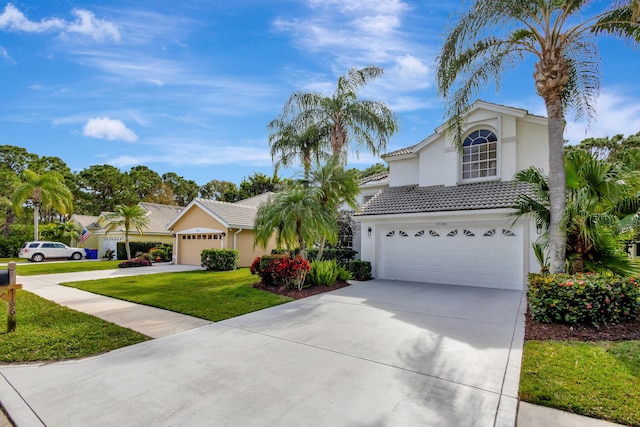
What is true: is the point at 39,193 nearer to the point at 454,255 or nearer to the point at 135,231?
the point at 135,231

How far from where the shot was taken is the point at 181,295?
380 inches

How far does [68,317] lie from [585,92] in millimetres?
13388

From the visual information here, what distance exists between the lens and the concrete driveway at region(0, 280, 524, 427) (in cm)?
324

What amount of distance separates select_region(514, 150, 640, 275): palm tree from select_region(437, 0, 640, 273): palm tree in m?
0.35

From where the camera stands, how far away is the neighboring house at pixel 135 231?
26.7 meters

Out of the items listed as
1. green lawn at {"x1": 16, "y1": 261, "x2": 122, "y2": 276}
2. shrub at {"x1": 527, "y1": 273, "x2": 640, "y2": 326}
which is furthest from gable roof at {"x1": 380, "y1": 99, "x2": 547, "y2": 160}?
green lawn at {"x1": 16, "y1": 261, "x2": 122, "y2": 276}

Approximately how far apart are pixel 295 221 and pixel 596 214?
7.79 meters

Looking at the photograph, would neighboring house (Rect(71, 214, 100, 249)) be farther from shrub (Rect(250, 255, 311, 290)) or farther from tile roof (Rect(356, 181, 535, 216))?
tile roof (Rect(356, 181, 535, 216))

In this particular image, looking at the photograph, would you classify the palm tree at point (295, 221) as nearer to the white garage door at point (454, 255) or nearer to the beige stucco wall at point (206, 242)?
the white garage door at point (454, 255)

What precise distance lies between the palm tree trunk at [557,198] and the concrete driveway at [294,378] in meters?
1.68

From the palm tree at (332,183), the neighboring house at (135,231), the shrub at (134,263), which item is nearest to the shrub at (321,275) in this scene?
the palm tree at (332,183)

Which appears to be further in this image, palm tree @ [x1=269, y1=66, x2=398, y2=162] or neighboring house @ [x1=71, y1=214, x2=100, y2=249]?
neighboring house @ [x1=71, y1=214, x2=100, y2=249]

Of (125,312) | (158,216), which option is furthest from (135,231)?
(125,312)

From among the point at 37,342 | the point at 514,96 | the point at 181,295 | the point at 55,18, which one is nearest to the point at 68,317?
the point at 37,342
